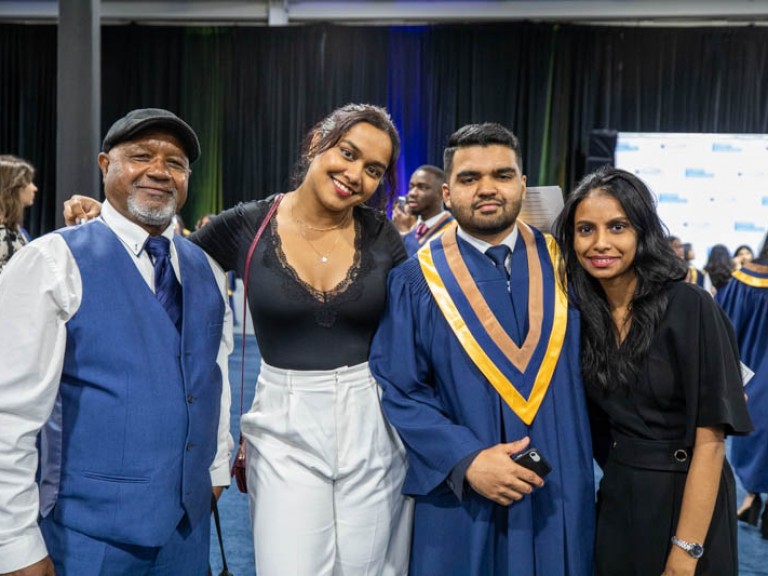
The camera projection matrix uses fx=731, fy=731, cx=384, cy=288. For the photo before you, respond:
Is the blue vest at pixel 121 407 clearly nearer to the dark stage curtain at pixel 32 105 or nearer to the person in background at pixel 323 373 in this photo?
the person in background at pixel 323 373

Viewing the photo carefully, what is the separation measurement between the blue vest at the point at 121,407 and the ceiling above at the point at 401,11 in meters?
9.83

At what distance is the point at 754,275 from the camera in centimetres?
428

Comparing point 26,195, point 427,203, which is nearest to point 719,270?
point 427,203

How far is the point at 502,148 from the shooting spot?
82.9 inches

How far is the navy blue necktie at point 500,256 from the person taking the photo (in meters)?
2.09

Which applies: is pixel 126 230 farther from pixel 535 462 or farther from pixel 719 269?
pixel 719 269

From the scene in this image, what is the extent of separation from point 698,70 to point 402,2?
172 inches

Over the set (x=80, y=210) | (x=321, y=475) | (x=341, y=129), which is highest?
(x=341, y=129)

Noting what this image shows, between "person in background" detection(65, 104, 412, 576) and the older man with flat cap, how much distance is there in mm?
244

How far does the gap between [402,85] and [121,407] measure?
32.9ft

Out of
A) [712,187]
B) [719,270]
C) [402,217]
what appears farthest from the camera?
[712,187]

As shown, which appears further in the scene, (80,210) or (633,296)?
(80,210)

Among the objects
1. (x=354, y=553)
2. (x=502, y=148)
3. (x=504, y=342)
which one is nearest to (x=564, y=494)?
→ (x=504, y=342)

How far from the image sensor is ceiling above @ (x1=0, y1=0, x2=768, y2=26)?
1012cm
